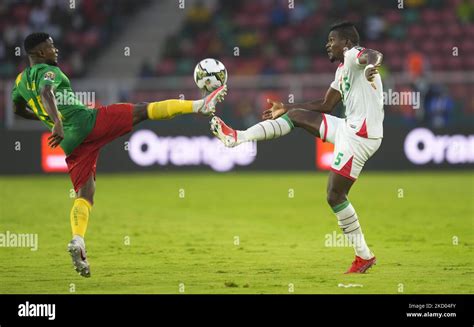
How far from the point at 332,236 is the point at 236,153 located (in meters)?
10.3

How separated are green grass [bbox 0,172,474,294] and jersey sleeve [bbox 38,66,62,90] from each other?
1.99 m

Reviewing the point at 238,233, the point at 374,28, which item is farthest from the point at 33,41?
the point at 374,28

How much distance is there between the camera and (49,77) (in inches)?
393

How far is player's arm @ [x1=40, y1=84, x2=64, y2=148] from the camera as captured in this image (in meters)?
9.78

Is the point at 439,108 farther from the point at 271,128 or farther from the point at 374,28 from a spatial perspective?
the point at 271,128

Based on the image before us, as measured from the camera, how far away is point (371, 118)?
1023cm

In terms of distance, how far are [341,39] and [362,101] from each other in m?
0.68

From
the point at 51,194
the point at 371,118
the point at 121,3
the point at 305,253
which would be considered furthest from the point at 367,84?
the point at 121,3

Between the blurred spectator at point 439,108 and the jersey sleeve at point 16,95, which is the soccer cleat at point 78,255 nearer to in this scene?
the jersey sleeve at point 16,95

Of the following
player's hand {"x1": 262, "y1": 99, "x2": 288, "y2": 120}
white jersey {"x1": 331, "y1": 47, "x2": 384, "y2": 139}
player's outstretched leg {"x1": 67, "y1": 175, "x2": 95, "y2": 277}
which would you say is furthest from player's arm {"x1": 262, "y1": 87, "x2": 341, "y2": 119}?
player's outstretched leg {"x1": 67, "y1": 175, "x2": 95, "y2": 277}

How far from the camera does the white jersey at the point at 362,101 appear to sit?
401 inches

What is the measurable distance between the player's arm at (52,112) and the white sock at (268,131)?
75.7 inches

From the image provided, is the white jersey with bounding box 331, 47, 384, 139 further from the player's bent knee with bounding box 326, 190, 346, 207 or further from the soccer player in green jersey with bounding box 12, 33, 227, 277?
the soccer player in green jersey with bounding box 12, 33, 227, 277
